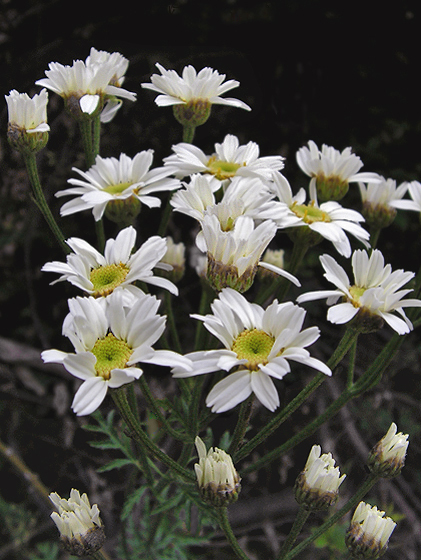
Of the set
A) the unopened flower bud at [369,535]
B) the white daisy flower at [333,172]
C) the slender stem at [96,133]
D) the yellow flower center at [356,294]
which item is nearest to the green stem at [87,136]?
the slender stem at [96,133]

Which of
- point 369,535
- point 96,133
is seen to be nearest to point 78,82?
point 96,133

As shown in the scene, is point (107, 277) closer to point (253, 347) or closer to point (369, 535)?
point (253, 347)

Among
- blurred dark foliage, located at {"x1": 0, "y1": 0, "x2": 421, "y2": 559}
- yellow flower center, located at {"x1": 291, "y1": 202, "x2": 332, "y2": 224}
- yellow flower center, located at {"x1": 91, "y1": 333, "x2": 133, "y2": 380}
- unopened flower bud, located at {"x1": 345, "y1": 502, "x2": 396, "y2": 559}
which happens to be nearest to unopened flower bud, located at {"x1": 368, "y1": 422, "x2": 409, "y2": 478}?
unopened flower bud, located at {"x1": 345, "y1": 502, "x2": 396, "y2": 559}

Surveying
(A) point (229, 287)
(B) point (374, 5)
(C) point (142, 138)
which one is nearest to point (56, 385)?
(C) point (142, 138)

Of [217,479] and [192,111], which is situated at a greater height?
[192,111]

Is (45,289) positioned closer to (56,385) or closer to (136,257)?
(56,385)

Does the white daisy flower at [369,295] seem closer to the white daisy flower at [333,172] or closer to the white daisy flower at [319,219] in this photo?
the white daisy flower at [319,219]

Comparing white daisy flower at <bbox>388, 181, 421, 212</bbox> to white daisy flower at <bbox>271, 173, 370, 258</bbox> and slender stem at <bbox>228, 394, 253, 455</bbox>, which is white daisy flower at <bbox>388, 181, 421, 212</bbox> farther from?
slender stem at <bbox>228, 394, 253, 455</bbox>
